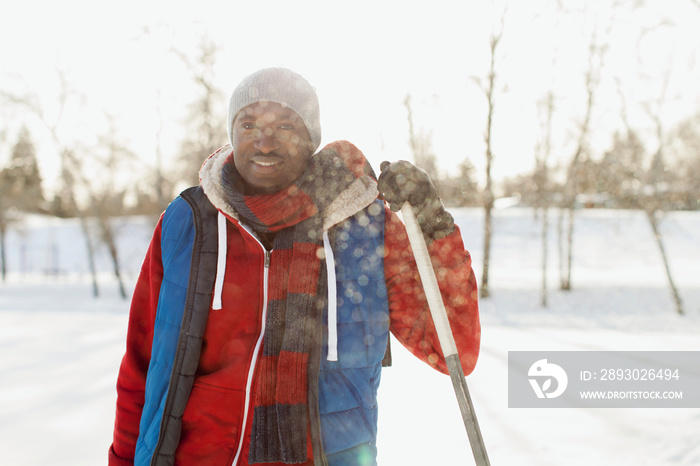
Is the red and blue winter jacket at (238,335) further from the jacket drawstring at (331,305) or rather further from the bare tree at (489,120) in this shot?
the bare tree at (489,120)

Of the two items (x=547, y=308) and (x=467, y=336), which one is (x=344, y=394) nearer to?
(x=467, y=336)

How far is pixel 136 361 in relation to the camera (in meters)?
1.56

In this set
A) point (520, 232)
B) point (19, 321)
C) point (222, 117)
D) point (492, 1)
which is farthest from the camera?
point (520, 232)

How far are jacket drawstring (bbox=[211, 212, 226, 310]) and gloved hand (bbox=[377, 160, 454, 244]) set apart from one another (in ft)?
1.74

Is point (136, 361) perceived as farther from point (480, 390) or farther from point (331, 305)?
point (480, 390)

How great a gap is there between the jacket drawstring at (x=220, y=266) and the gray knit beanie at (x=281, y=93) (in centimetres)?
41

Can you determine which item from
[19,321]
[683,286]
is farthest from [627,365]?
[683,286]

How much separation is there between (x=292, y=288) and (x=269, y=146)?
469 millimetres

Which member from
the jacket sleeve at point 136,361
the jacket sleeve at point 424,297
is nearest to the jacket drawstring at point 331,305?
the jacket sleeve at point 424,297

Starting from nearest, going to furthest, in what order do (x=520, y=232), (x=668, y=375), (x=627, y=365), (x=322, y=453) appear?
(x=322, y=453), (x=668, y=375), (x=627, y=365), (x=520, y=232)

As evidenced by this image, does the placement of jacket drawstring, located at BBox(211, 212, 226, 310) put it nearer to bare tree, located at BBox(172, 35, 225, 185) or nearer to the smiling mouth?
the smiling mouth

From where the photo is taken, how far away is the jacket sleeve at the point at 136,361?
152 centimetres

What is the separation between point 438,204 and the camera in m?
1.44

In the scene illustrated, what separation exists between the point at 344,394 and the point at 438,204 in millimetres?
642
